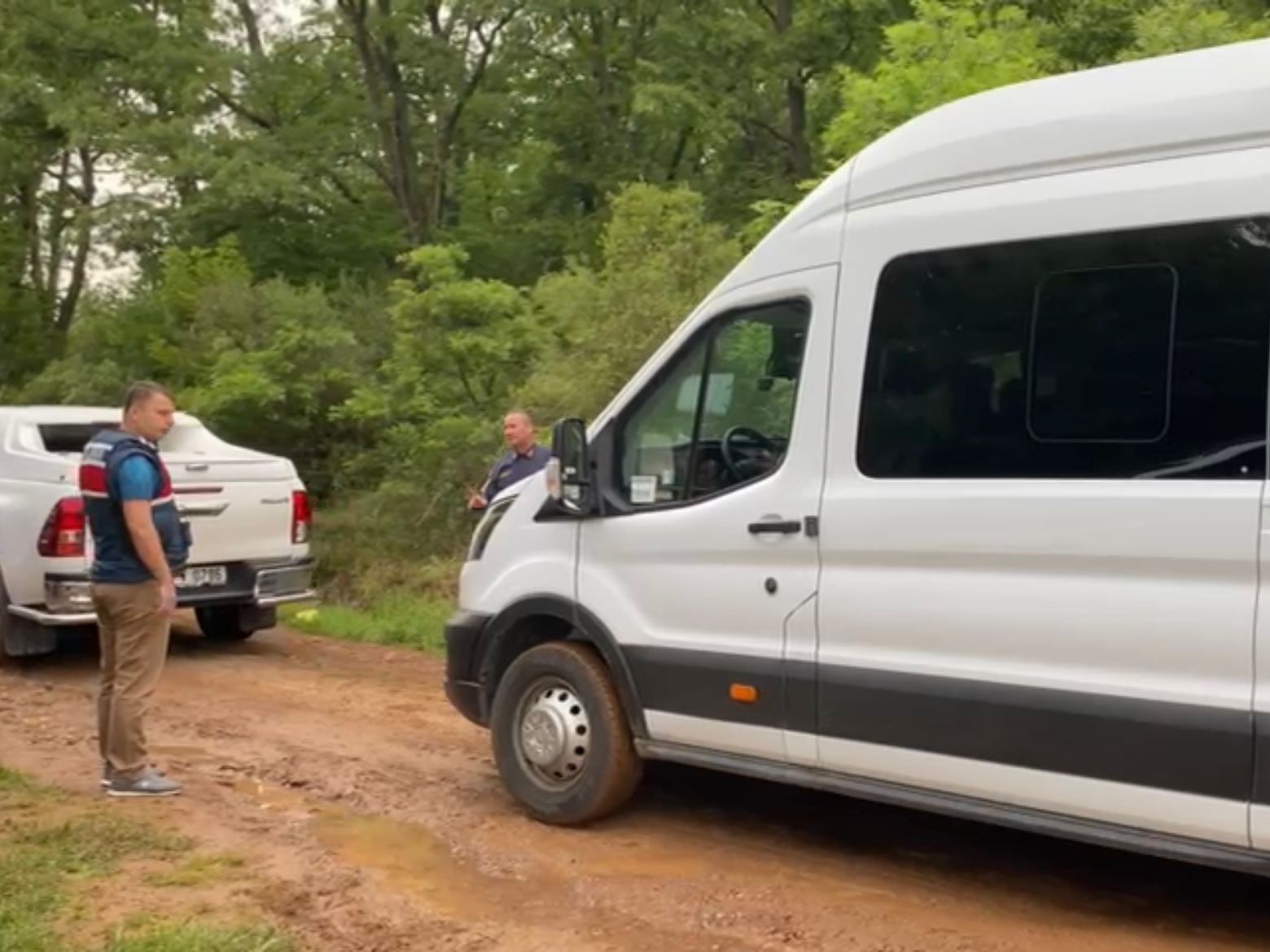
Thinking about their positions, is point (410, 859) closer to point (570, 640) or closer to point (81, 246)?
point (570, 640)

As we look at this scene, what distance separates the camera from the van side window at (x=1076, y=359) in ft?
13.7

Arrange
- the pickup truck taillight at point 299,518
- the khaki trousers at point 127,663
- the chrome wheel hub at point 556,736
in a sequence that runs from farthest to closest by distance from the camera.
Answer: the pickup truck taillight at point 299,518
the khaki trousers at point 127,663
the chrome wheel hub at point 556,736

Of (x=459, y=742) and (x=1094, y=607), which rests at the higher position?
(x=1094, y=607)

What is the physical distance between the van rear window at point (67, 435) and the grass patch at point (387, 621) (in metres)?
2.42

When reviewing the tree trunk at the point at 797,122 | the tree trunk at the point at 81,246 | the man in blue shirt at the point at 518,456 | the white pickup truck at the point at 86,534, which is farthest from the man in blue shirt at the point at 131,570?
the tree trunk at the point at 81,246

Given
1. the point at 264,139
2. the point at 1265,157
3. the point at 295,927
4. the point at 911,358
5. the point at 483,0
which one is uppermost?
the point at 483,0

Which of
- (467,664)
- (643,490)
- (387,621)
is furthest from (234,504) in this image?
(643,490)

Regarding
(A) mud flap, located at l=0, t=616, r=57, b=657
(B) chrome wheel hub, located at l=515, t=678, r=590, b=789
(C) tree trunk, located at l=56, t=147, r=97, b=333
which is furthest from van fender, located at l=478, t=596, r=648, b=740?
(C) tree trunk, located at l=56, t=147, r=97, b=333

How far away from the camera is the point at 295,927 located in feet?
15.5

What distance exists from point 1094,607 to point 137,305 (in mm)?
20109

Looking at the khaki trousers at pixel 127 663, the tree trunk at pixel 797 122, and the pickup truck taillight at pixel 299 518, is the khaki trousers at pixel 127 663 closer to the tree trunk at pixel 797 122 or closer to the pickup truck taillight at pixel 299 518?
the pickup truck taillight at pixel 299 518

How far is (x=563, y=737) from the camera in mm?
5934

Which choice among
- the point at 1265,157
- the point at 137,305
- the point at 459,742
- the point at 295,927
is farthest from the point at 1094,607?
the point at 137,305

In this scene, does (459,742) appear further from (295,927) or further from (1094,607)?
(1094,607)
